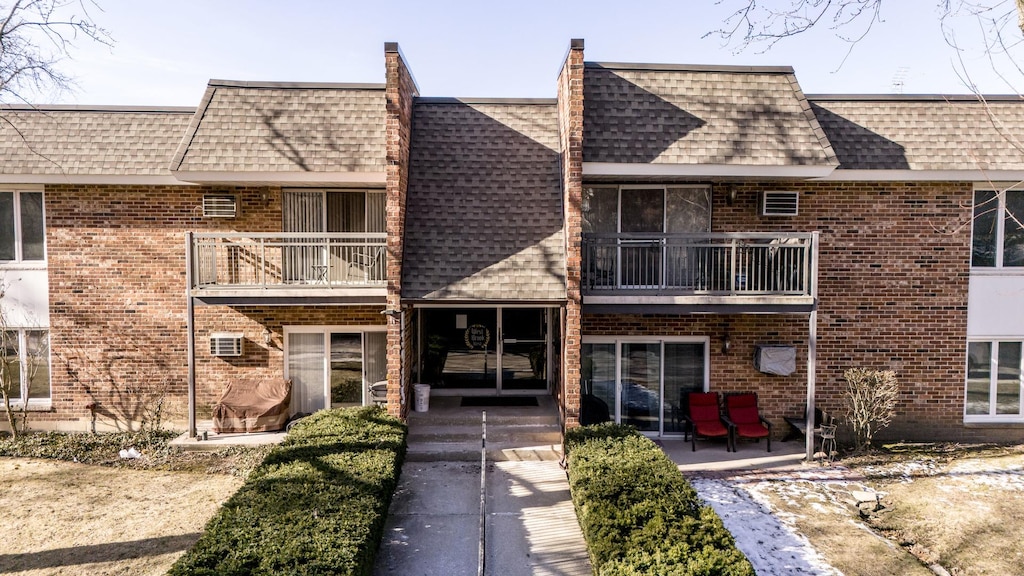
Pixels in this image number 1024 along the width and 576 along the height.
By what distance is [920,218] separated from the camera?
32.5 ft

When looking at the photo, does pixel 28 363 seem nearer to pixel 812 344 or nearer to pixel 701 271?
pixel 701 271

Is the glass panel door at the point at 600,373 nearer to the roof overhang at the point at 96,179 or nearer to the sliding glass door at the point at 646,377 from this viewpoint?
the sliding glass door at the point at 646,377

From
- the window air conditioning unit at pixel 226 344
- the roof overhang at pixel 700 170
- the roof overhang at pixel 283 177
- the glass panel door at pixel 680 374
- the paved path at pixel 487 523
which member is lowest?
the paved path at pixel 487 523

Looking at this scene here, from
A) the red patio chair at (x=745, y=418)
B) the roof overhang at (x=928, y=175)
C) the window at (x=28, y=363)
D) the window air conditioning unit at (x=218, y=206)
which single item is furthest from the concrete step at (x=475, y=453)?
the window at (x=28, y=363)

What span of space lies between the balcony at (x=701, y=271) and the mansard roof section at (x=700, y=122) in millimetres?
1251

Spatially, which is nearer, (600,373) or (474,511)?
(474,511)

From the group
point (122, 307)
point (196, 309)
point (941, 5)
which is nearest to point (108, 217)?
point (122, 307)

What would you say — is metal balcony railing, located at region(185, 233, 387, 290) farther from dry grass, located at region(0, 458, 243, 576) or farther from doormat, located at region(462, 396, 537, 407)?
dry grass, located at region(0, 458, 243, 576)

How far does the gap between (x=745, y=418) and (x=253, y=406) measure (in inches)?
346

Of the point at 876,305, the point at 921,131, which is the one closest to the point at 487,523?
the point at 876,305

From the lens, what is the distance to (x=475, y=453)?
8891 millimetres

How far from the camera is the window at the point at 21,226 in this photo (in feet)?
32.8

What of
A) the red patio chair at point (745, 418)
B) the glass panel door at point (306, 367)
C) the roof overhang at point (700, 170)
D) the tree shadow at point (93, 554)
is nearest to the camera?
the tree shadow at point (93, 554)

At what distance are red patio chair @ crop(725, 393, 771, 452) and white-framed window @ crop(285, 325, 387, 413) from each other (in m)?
6.40
